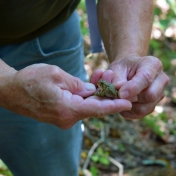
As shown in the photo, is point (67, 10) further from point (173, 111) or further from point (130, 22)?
point (173, 111)

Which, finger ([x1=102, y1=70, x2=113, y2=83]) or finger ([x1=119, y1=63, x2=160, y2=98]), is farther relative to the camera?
finger ([x1=102, y1=70, x2=113, y2=83])

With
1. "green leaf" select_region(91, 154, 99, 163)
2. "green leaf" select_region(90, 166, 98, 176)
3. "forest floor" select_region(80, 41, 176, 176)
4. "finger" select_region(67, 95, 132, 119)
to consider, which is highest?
"finger" select_region(67, 95, 132, 119)

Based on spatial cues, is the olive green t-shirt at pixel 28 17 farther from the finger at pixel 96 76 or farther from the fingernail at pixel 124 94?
the fingernail at pixel 124 94

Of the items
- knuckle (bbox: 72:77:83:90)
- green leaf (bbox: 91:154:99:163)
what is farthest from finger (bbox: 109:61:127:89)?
green leaf (bbox: 91:154:99:163)

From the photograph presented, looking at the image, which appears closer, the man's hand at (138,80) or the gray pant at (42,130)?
the man's hand at (138,80)

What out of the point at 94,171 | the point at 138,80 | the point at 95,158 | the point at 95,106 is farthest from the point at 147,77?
the point at 95,158

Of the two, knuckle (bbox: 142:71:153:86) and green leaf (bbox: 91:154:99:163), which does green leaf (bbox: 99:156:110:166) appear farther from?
knuckle (bbox: 142:71:153:86)

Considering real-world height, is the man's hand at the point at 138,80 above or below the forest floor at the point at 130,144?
above

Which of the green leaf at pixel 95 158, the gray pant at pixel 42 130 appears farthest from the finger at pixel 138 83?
the green leaf at pixel 95 158
